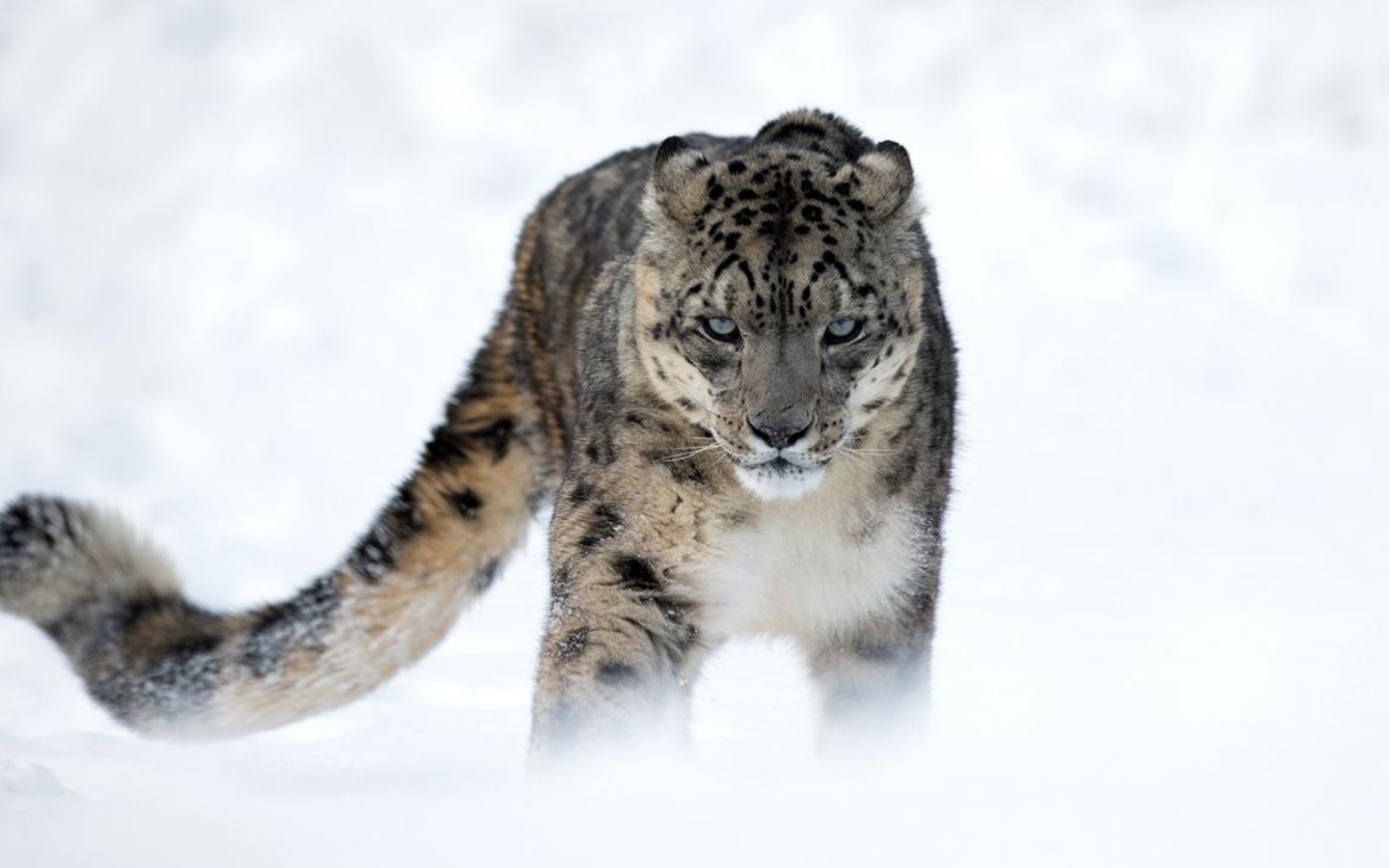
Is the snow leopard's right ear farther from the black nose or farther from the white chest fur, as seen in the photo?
the white chest fur

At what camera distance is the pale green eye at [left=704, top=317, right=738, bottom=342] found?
4.37 meters

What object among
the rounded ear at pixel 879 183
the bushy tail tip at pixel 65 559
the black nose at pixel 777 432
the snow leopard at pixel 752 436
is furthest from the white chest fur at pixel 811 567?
the bushy tail tip at pixel 65 559

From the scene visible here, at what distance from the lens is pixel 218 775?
4.89 m

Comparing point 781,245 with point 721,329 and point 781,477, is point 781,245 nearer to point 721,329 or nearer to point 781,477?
point 721,329

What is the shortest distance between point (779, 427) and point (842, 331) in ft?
0.98

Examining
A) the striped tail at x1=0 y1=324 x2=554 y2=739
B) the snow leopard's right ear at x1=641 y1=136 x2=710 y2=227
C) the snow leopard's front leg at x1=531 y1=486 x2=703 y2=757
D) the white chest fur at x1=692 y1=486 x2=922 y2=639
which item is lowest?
the snow leopard's front leg at x1=531 y1=486 x2=703 y2=757

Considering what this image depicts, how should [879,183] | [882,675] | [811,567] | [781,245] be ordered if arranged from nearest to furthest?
[781,245]
[879,183]
[811,567]
[882,675]

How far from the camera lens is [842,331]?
14.3ft

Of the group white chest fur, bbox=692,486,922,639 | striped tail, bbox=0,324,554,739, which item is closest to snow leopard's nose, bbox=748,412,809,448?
white chest fur, bbox=692,486,922,639

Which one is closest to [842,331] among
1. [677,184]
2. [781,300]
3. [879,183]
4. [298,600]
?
[781,300]

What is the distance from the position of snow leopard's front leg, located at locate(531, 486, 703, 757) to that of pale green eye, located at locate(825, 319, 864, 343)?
0.67 metres

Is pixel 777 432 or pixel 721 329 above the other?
pixel 721 329

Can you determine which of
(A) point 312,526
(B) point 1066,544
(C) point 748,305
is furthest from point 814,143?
(A) point 312,526

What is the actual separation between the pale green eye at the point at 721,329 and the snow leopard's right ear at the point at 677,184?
0.30 metres
